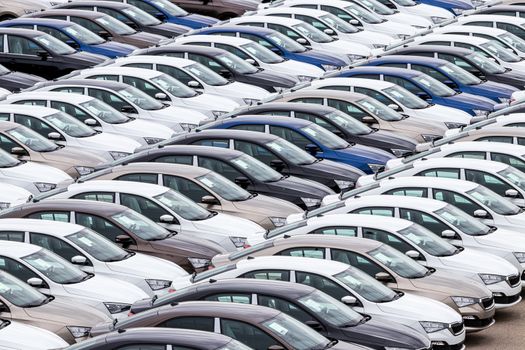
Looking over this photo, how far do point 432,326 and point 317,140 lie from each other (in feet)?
28.2

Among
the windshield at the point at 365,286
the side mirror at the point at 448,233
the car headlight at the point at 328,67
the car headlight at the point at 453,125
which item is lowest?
the car headlight at the point at 328,67

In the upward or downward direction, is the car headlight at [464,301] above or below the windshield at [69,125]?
above

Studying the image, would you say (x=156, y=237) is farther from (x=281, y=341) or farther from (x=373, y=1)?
(x=373, y=1)

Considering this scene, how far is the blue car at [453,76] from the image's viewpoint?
34.8 metres

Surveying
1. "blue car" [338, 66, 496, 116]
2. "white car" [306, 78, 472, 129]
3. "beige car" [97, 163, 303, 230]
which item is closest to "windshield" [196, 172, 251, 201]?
"beige car" [97, 163, 303, 230]

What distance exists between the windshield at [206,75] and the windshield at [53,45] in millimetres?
3209

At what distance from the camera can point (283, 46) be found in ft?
125

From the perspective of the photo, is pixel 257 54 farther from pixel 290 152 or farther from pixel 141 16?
pixel 290 152

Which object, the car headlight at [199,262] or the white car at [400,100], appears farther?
the white car at [400,100]

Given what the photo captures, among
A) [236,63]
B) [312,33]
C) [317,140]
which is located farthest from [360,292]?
[312,33]

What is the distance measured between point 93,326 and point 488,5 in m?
24.2

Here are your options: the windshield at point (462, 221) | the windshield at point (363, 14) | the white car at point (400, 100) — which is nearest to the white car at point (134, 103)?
the white car at point (400, 100)

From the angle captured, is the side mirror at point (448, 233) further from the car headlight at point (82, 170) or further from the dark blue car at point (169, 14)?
the dark blue car at point (169, 14)

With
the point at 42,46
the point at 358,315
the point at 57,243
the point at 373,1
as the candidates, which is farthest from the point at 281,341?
the point at 373,1
